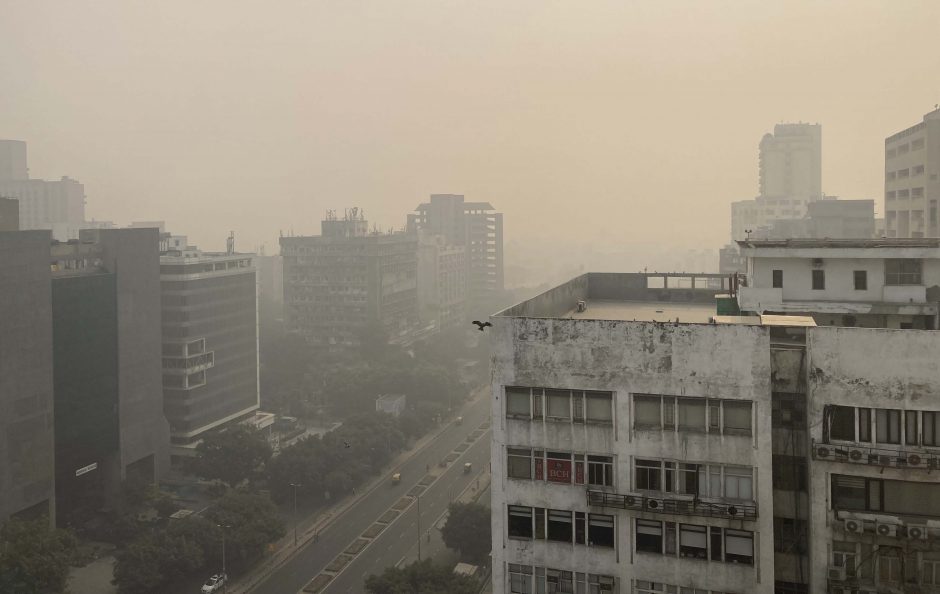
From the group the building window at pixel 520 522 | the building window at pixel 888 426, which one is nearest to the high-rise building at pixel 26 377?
the building window at pixel 520 522

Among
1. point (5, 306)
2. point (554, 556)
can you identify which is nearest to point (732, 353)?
point (554, 556)

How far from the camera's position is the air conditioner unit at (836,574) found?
11.2 meters

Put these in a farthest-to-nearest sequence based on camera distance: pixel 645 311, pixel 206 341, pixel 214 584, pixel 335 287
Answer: pixel 335 287 < pixel 206 341 < pixel 214 584 < pixel 645 311

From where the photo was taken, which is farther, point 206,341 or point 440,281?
point 440,281

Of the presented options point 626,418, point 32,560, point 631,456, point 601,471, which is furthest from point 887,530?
point 32,560

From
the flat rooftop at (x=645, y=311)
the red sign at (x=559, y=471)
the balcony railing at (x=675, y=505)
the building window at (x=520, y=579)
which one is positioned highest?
the flat rooftop at (x=645, y=311)

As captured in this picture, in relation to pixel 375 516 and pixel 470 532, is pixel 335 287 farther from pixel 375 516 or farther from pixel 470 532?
pixel 470 532

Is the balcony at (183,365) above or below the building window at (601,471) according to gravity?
below

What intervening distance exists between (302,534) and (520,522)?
116ft

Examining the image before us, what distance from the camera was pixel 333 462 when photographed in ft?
168

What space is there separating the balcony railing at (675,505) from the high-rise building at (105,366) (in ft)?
131

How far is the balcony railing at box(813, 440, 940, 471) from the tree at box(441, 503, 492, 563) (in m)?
31.2

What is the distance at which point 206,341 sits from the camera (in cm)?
5984

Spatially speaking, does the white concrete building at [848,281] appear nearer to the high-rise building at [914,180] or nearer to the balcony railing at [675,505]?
the balcony railing at [675,505]
